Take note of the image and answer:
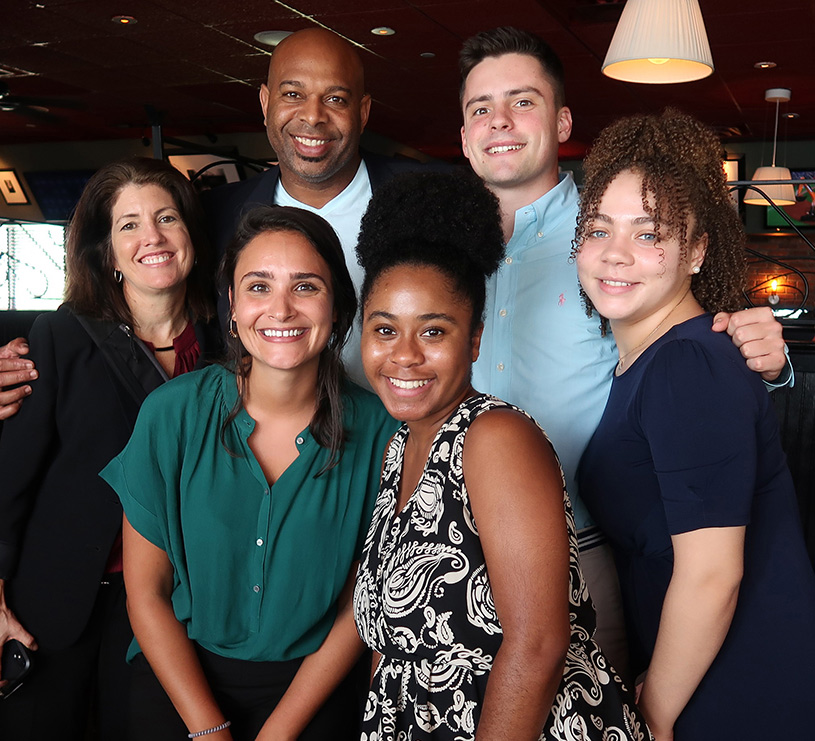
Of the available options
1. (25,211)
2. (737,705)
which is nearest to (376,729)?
(737,705)

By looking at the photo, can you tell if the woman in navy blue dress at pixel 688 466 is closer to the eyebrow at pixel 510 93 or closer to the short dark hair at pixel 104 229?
the eyebrow at pixel 510 93

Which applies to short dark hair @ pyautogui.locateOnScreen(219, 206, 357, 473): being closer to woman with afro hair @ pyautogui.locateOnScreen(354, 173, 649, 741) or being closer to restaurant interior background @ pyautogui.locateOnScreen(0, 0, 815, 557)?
woman with afro hair @ pyautogui.locateOnScreen(354, 173, 649, 741)

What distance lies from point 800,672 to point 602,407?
0.68 metres

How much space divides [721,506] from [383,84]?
7794 millimetres

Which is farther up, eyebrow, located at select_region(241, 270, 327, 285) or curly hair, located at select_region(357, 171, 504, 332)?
curly hair, located at select_region(357, 171, 504, 332)

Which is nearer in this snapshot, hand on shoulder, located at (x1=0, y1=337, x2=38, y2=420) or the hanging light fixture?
hand on shoulder, located at (x1=0, y1=337, x2=38, y2=420)

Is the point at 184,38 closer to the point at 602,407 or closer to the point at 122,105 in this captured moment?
the point at 122,105

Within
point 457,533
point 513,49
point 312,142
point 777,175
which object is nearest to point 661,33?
point 513,49

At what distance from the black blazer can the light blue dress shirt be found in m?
0.85

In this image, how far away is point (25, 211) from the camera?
13844 millimetres

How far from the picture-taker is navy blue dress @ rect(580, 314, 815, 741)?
139 cm

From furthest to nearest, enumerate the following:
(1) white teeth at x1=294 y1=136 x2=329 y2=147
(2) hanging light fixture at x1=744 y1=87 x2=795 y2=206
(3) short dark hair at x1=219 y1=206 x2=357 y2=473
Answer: (2) hanging light fixture at x1=744 y1=87 x2=795 y2=206 < (1) white teeth at x1=294 y1=136 x2=329 y2=147 < (3) short dark hair at x1=219 y1=206 x2=357 y2=473

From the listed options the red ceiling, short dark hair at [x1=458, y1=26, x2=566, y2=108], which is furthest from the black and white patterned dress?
the red ceiling

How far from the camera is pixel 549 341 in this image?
2016 mm
